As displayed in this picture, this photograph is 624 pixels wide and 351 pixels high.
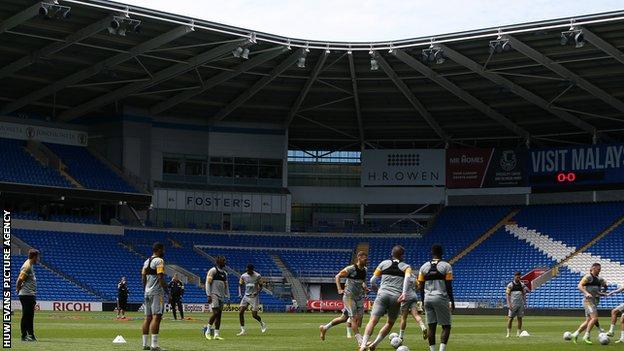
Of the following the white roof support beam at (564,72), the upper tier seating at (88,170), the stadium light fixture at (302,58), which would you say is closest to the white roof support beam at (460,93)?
the stadium light fixture at (302,58)

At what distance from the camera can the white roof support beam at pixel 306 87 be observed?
2447 inches

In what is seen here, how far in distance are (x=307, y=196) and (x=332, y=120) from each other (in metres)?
6.64

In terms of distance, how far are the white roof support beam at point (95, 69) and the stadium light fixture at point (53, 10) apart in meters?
6.70

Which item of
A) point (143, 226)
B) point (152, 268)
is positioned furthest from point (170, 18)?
point (152, 268)

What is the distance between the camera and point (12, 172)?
6538 cm

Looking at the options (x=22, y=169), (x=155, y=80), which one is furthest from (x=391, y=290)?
(x=22, y=169)

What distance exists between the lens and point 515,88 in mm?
62969

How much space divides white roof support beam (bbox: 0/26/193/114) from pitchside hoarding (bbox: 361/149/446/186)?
24494 mm

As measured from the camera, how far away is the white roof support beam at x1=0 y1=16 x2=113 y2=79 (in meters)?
52.7

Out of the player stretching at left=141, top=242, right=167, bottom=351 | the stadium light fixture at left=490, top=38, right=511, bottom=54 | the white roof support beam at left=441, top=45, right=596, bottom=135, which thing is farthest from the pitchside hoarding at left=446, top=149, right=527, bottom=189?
the player stretching at left=141, top=242, right=167, bottom=351

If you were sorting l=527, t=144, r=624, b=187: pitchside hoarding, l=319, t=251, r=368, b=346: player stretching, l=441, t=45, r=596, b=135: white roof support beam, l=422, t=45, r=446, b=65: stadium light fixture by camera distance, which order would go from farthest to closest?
l=527, t=144, r=624, b=187: pitchside hoarding, l=441, t=45, r=596, b=135: white roof support beam, l=422, t=45, r=446, b=65: stadium light fixture, l=319, t=251, r=368, b=346: player stretching

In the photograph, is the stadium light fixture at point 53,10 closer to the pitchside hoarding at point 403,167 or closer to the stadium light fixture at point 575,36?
the stadium light fixture at point 575,36

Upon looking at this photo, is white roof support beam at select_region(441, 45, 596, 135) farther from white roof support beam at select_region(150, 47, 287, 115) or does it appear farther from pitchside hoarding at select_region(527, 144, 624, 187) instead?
white roof support beam at select_region(150, 47, 287, 115)

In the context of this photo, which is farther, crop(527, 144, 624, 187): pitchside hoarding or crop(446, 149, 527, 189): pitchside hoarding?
crop(446, 149, 527, 189): pitchside hoarding
